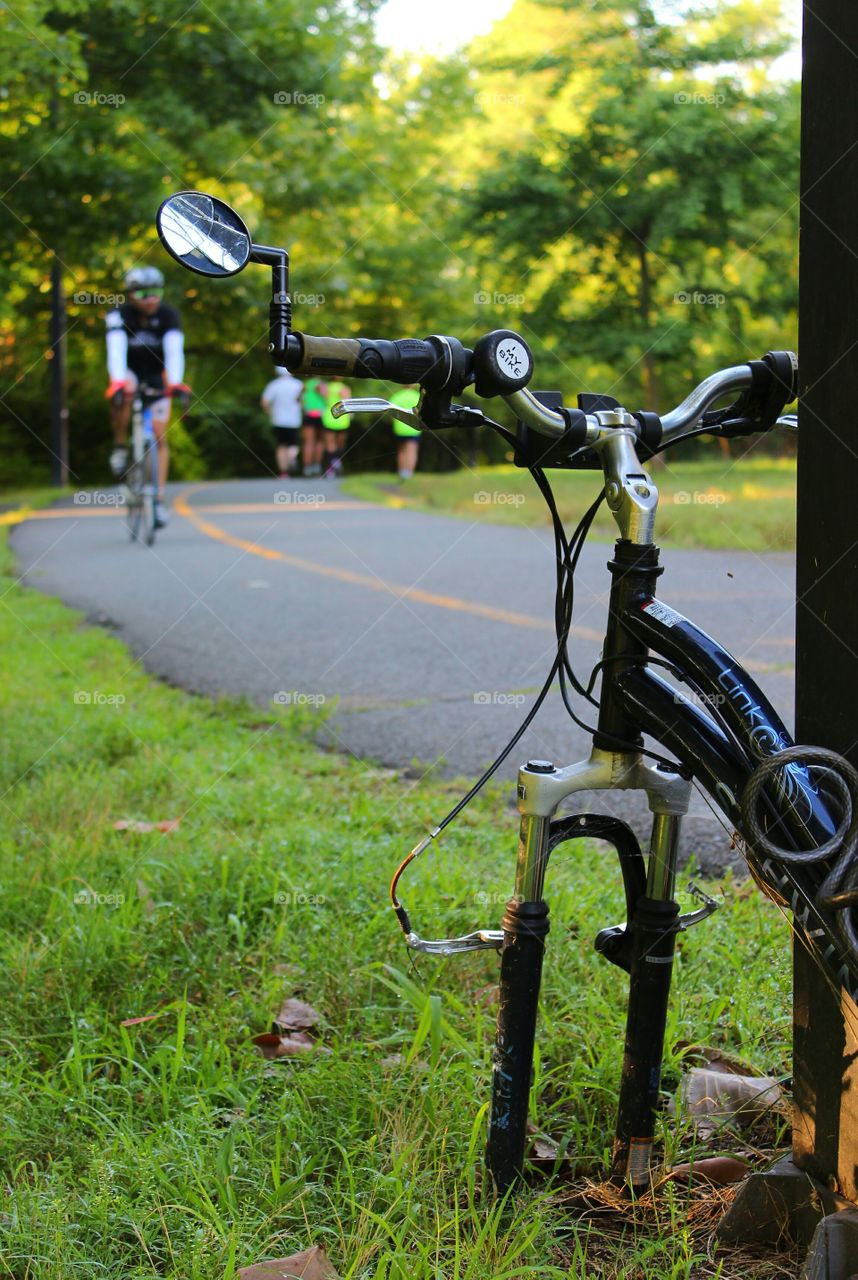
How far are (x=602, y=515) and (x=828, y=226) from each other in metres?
11.1

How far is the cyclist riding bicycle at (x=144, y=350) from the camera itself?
9727 mm

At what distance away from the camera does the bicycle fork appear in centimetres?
185

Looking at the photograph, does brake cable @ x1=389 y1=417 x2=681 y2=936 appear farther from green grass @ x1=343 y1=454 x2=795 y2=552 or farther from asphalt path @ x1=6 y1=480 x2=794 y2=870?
green grass @ x1=343 y1=454 x2=795 y2=552

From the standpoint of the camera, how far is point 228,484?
2706 cm

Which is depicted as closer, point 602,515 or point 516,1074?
point 516,1074

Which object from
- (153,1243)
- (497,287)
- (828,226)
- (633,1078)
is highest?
(497,287)

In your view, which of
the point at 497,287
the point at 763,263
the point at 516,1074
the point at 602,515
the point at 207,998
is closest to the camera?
the point at 516,1074

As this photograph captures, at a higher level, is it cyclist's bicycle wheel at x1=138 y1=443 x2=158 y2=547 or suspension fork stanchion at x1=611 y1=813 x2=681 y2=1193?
cyclist's bicycle wheel at x1=138 y1=443 x2=158 y2=547

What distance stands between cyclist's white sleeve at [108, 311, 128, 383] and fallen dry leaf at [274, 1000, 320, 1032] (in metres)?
7.80

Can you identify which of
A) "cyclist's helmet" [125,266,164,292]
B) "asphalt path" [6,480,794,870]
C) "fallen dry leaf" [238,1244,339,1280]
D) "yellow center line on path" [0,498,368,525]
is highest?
"cyclist's helmet" [125,266,164,292]

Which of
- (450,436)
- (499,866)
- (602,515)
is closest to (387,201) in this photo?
(450,436)

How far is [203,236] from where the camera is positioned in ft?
5.51

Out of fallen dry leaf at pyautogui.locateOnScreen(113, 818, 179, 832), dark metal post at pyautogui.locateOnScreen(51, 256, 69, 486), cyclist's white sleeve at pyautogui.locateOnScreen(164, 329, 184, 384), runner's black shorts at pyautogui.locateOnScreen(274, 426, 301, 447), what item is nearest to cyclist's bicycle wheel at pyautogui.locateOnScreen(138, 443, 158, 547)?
cyclist's white sleeve at pyautogui.locateOnScreen(164, 329, 184, 384)

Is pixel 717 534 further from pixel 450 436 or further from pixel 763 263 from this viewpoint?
pixel 450 436
